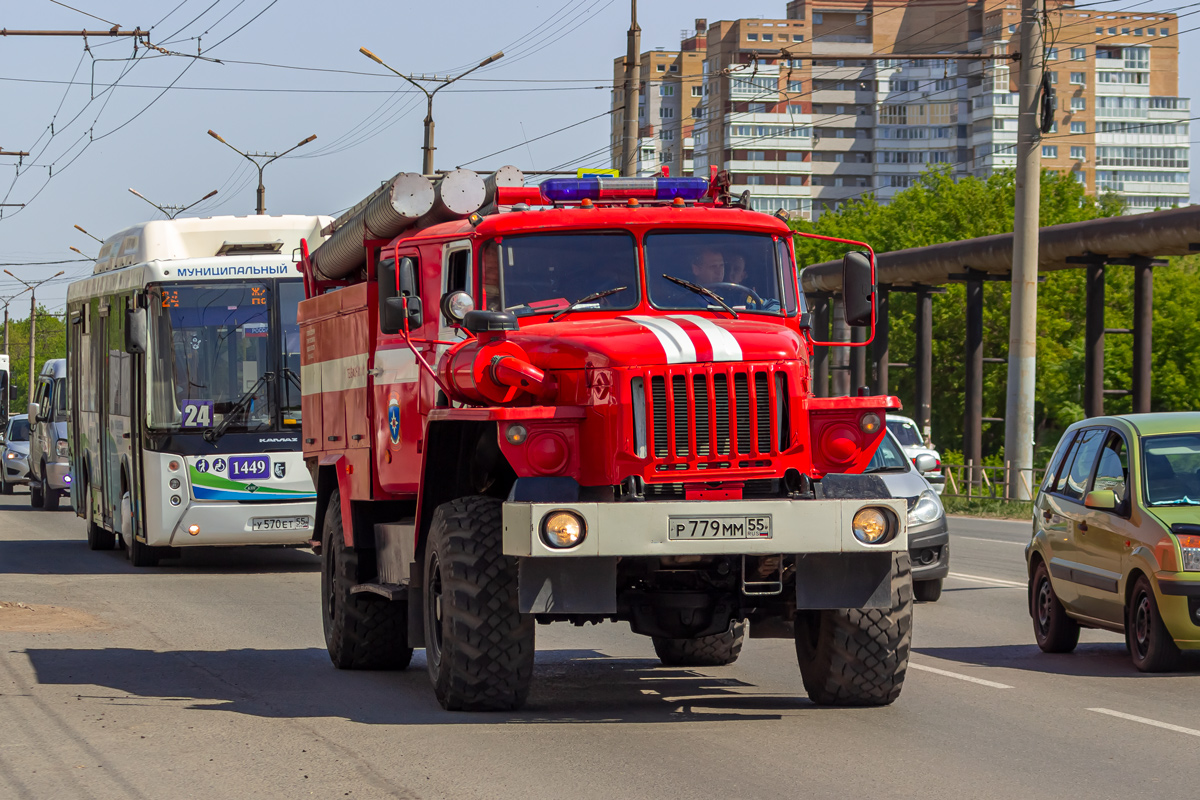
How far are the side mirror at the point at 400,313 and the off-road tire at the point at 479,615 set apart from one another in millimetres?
1250

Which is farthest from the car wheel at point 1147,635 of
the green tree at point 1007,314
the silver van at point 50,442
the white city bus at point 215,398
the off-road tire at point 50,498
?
the green tree at point 1007,314

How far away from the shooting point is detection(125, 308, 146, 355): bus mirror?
19609 mm

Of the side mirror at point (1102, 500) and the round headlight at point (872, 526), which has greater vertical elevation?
the round headlight at point (872, 526)

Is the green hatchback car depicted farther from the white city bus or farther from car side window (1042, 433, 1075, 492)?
the white city bus

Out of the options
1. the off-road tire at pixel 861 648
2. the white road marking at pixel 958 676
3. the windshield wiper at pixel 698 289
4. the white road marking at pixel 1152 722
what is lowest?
the white road marking at pixel 958 676

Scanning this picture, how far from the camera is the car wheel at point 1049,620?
41.5 feet

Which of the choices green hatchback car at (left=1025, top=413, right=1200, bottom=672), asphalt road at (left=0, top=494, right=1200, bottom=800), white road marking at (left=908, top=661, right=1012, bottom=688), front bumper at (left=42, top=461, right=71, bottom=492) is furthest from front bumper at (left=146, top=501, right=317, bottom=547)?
front bumper at (left=42, top=461, right=71, bottom=492)

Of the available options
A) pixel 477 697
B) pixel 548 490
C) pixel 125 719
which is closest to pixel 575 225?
pixel 548 490

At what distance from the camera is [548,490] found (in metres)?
8.75

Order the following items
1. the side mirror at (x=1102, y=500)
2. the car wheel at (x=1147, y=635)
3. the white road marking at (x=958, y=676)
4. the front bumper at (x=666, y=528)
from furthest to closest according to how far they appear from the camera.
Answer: the side mirror at (x=1102, y=500), the car wheel at (x=1147, y=635), the white road marking at (x=958, y=676), the front bumper at (x=666, y=528)

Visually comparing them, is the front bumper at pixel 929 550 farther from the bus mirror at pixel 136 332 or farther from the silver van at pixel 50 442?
the silver van at pixel 50 442

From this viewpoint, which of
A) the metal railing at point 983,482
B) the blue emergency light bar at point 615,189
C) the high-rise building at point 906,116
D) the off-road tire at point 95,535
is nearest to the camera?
the blue emergency light bar at point 615,189

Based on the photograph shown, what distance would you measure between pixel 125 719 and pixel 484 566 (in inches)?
81.4

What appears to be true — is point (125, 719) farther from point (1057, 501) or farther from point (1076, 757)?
point (1057, 501)
